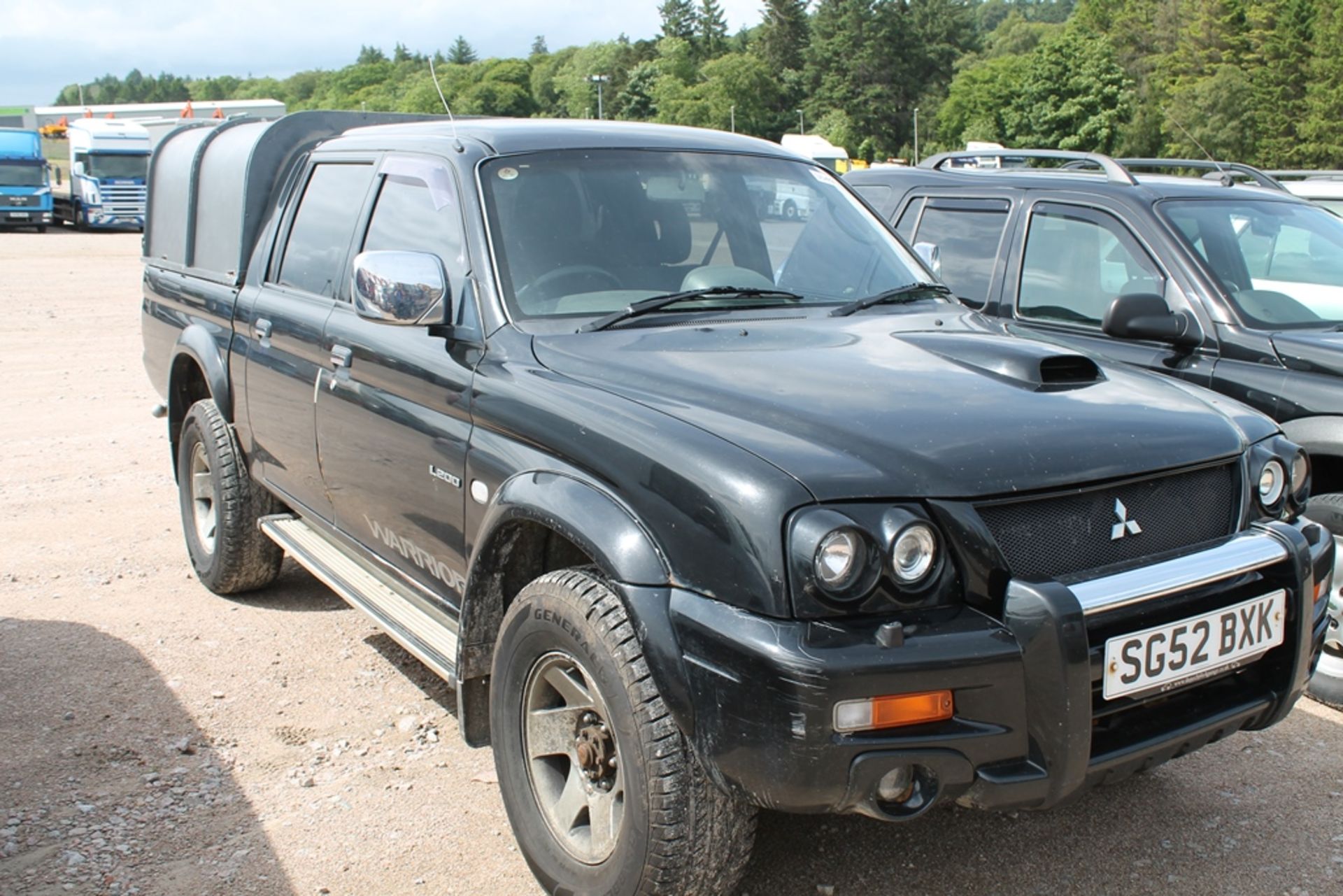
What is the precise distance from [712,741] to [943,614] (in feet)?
1.74

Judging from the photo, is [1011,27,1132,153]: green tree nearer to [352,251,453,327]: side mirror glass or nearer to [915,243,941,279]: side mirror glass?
[915,243,941,279]: side mirror glass

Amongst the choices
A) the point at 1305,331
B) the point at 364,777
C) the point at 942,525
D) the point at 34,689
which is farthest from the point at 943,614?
the point at 34,689

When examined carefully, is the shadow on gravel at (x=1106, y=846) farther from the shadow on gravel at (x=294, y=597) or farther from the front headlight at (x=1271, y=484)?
the shadow on gravel at (x=294, y=597)

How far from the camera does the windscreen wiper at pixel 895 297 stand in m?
3.91

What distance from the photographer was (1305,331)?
4.81 meters

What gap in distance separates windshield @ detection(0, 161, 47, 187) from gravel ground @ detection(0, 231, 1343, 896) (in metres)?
35.4

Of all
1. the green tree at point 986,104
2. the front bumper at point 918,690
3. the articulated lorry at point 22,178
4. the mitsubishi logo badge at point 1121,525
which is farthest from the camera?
the green tree at point 986,104

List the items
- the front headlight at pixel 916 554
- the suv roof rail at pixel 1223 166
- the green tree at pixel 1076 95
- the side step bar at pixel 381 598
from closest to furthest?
the front headlight at pixel 916 554
the side step bar at pixel 381 598
the suv roof rail at pixel 1223 166
the green tree at pixel 1076 95

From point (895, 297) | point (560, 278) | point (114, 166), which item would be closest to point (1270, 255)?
point (895, 297)

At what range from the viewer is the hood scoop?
3.19 meters

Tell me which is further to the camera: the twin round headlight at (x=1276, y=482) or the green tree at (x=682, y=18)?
the green tree at (x=682, y=18)

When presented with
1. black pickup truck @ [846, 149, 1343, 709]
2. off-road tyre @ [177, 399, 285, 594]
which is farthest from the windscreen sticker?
black pickup truck @ [846, 149, 1343, 709]

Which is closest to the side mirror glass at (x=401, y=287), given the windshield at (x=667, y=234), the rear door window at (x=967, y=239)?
the windshield at (x=667, y=234)

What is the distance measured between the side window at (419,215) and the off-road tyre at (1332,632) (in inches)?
121
